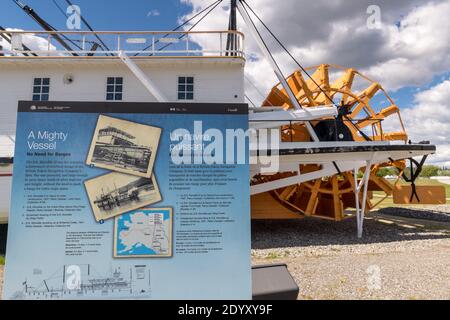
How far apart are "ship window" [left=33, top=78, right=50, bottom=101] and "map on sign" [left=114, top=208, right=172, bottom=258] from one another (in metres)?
7.63

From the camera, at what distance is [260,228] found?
1074cm

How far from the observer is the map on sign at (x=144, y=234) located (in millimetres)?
2795

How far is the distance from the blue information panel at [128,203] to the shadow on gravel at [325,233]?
17.5 ft

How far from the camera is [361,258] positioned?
647 cm

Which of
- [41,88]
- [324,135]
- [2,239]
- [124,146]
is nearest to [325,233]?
[324,135]

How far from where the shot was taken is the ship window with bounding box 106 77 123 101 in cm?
880

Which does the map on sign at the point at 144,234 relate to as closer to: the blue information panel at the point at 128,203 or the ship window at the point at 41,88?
the blue information panel at the point at 128,203

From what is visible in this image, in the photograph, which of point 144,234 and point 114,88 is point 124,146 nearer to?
point 144,234

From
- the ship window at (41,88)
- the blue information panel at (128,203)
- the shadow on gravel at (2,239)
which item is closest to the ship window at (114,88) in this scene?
the ship window at (41,88)

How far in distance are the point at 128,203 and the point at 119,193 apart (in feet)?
0.43

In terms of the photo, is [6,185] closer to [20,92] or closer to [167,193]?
[20,92]

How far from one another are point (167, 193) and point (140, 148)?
1.69 feet
